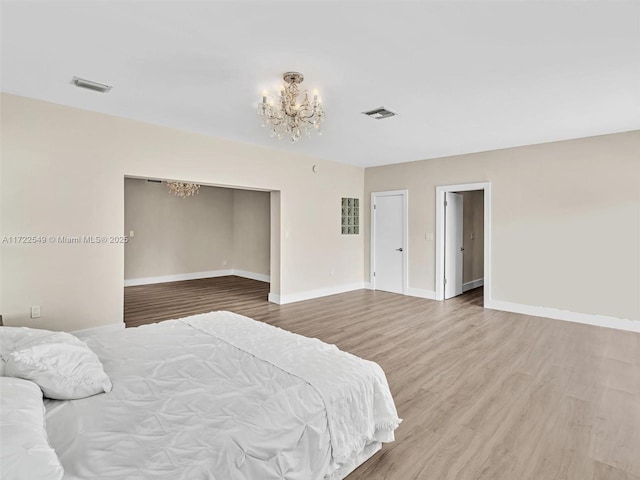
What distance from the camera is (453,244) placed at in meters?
6.66

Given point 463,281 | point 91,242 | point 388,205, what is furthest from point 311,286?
point 91,242

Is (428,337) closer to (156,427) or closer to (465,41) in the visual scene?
(465,41)

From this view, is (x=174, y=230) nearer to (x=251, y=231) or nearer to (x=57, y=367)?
(x=251, y=231)

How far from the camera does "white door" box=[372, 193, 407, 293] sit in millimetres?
6969

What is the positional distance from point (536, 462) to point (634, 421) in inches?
41.4

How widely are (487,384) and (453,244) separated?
3923 millimetres

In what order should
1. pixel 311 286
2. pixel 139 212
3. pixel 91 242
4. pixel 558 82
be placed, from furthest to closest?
pixel 139 212 < pixel 311 286 < pixel 91 242 < pixel 558 82

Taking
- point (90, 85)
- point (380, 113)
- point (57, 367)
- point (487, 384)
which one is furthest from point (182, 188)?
point (487, 384)

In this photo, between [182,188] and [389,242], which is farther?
[182,188]

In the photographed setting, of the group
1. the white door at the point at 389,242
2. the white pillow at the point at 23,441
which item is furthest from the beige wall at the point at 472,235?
the white pillow at the point at 23,441

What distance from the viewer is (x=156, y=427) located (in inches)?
56.6

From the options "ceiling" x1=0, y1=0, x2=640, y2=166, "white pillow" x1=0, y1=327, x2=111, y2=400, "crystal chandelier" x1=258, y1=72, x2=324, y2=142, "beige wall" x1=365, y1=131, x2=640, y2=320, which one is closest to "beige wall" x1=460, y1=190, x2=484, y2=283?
"beige wall" x1=365, y1=131, x2=640, y2=320

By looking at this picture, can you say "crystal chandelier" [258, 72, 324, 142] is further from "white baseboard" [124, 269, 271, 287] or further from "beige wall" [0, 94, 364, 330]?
"white baseboard" [124, 269, 271, 287]

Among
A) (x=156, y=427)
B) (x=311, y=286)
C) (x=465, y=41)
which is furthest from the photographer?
(x=311, y=286)
